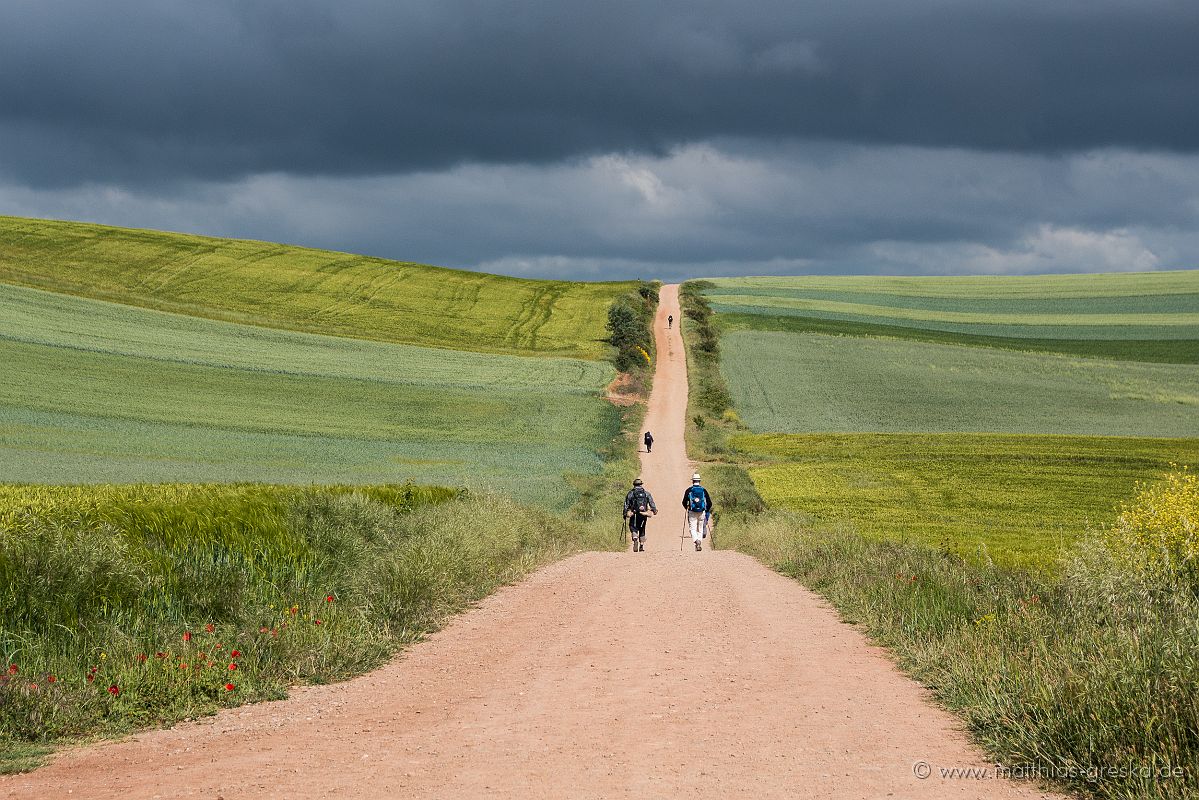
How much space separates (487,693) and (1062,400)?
187 ft

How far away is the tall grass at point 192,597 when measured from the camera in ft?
29.5

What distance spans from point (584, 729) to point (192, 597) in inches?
Answer: 217

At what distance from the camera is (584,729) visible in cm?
799

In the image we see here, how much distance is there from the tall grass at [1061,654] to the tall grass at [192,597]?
5576 mm

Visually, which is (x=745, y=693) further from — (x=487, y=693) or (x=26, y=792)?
(x=26, y=792)

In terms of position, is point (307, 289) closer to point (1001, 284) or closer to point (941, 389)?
point (941, 389)

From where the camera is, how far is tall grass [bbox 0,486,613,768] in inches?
354

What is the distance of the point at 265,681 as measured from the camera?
978 cm

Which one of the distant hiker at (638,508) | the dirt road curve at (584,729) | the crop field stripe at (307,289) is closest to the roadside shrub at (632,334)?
the crop field stripe at (307,289)

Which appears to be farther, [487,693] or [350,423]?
[350,423]

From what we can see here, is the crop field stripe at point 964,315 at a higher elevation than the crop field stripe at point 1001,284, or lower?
lower

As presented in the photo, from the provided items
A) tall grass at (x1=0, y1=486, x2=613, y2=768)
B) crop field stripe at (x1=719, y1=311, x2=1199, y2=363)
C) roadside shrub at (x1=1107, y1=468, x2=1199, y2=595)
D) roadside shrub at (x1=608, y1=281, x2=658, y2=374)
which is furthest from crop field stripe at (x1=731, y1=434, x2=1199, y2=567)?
crop field stripe at (x1=719, y1=311, x2=1199, y2=363)

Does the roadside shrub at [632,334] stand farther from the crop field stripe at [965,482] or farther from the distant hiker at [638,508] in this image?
the distant hiker at [638,508]

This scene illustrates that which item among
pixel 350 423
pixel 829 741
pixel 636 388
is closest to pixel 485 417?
pixel 350 423
